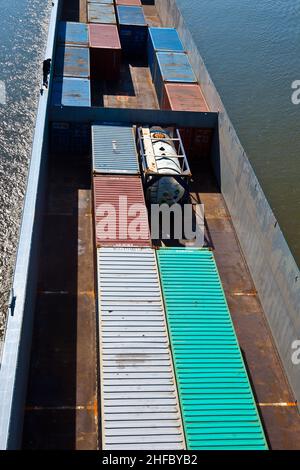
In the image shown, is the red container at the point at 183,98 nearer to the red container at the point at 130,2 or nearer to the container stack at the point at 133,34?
the container stack at the point at 133,34

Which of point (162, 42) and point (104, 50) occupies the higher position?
point (162, 42)

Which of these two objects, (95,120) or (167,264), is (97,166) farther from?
(167,264)

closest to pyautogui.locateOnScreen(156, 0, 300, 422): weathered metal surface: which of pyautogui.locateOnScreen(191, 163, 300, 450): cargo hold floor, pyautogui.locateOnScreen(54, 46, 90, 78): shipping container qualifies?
pyautogui.locateOnScreen(191, 163, 300, 450): cargo hold floor

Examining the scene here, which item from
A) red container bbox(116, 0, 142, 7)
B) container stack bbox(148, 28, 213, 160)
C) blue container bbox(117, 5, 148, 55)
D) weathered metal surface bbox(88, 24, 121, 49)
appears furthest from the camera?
red container bbox(116, 0, 142, 7)

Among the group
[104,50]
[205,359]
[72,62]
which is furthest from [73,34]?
[205,359]

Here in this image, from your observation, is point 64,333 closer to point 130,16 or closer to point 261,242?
point 261,242

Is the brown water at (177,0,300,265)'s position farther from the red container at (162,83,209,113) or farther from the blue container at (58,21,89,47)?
the blue container at (58,21,89,47)

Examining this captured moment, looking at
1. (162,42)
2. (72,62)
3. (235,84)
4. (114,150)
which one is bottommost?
(114,150)
